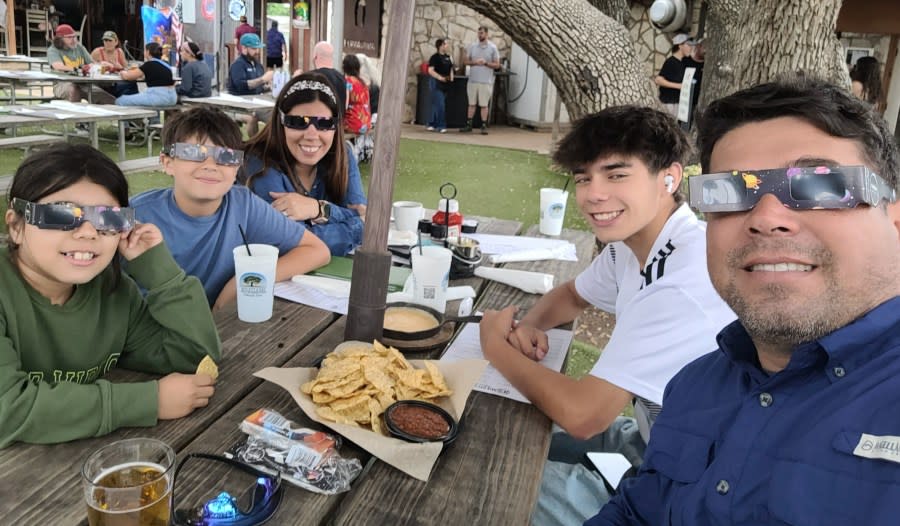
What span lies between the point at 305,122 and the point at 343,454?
7.13ft

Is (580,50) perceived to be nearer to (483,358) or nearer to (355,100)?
(483,358)

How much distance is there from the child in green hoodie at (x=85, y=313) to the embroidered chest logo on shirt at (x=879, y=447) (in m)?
1.31

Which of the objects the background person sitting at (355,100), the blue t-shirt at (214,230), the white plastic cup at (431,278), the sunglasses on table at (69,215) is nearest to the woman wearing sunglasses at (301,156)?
the blue t-shirt at (214,230)

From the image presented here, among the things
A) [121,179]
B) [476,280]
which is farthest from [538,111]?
[121,179]

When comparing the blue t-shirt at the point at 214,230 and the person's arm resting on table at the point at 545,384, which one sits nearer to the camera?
the person's arm resting on table at the point at 545,384

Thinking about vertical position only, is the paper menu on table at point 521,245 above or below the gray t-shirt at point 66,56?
below

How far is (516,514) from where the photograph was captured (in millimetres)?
1233

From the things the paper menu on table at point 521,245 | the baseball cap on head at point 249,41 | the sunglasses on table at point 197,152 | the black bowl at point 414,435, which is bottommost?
the black bowl at point 414,435

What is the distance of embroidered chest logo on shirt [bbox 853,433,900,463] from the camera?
3.21 ft

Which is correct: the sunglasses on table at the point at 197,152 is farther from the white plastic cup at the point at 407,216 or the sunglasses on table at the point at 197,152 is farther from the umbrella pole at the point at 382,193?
the white plastic cup at the point at 407,216

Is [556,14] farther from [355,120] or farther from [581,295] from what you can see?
[355,120]

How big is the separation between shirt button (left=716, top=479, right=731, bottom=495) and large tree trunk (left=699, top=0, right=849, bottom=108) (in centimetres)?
401

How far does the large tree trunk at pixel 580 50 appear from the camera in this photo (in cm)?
Answer: 442

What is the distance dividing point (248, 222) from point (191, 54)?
32.7 feet
